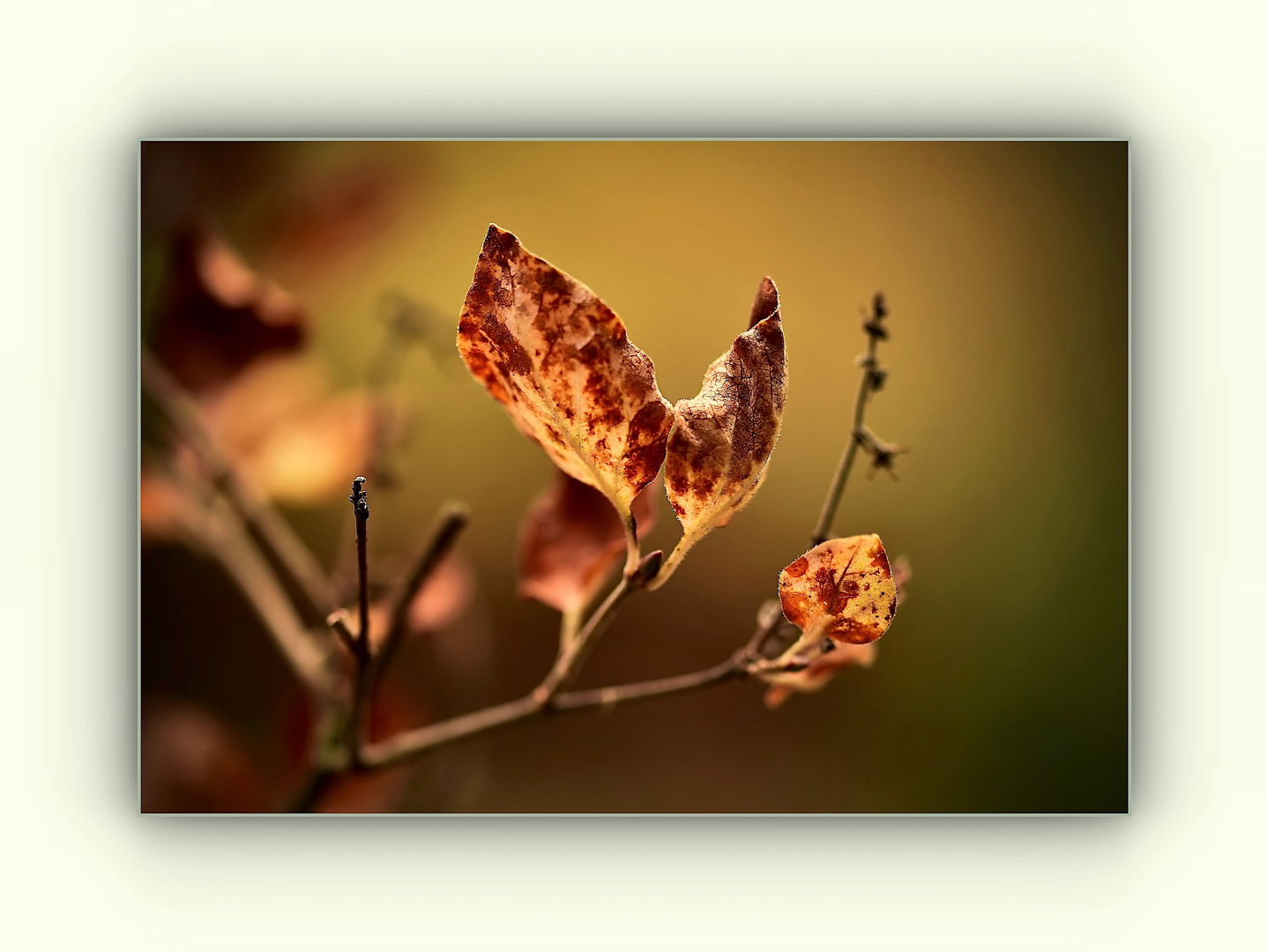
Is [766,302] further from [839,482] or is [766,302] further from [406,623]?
[406,623]

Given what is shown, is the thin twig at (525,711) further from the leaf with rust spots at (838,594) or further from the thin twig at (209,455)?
the thin twig at (209,455)

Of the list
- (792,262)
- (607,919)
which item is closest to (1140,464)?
(792,262)

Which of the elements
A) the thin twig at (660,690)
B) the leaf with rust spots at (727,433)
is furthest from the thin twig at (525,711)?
the leaf with rust spots at (727,433)

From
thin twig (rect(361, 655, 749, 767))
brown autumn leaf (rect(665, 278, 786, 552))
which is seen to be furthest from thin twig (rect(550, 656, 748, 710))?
brown autumn leaf (rect(665, 278, 786, 552))

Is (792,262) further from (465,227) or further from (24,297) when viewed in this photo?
(24,297)

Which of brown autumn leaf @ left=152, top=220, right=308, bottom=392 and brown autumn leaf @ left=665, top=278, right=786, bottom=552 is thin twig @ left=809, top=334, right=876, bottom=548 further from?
brown autumn leaf @ left=152, top=220, right=308, bottom=392
